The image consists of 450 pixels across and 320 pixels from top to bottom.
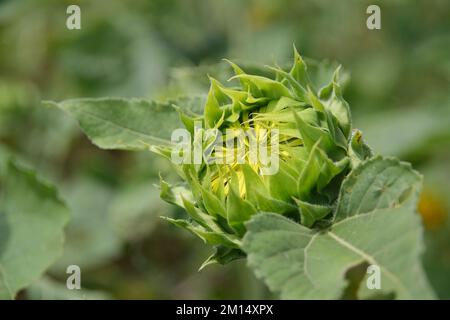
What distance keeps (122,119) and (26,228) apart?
0.39 meters

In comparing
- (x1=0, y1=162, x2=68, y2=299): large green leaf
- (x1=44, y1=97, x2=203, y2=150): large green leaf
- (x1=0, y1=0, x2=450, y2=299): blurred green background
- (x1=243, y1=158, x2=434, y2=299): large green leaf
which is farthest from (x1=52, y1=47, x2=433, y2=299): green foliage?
(x1=0, y1=0, x2=450, y2=299): blurred green background

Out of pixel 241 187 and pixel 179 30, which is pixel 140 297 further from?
pixel 241 187

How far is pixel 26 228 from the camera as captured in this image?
1.93m

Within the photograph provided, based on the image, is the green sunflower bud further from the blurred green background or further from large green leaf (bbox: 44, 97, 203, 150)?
the blurred green background

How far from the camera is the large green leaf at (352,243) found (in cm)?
117

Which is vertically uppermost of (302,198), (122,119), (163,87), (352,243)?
(163,87)

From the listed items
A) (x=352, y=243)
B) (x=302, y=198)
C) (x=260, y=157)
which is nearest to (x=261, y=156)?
(x=260, y=157)

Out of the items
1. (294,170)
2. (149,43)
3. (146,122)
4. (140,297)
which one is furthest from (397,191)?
(149,43)

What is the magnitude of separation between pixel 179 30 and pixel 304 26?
554mm

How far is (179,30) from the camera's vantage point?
3447 millimetres

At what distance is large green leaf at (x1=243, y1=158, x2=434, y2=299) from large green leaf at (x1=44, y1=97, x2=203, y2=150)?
1.67 ft

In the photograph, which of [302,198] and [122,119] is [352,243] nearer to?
[302,198]

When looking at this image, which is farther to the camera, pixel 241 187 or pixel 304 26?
pixel 304 26
